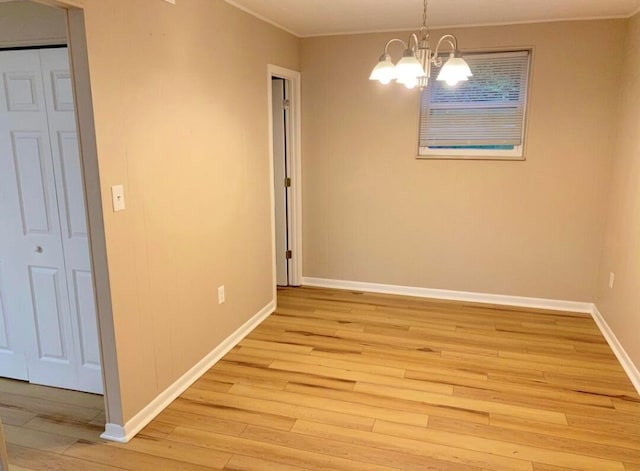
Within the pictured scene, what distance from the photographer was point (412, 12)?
3494 mm

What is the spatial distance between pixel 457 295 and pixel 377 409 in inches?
79.8

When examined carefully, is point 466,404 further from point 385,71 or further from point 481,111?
point 481,111

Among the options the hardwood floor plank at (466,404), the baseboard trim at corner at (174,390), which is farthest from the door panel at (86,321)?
the hardwood floor plank at (466,404)

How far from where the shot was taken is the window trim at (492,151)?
12.8ft

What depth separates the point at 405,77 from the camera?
2195mm

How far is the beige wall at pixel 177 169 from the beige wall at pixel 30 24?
0.45 meters

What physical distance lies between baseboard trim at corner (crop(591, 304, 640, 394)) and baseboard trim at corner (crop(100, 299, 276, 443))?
2.68 metres

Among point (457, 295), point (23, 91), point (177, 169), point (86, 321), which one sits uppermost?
point (23, 91)

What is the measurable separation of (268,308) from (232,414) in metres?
1.50

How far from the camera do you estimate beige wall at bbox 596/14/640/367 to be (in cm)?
312

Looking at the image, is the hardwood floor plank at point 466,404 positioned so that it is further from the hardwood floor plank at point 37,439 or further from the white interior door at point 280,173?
the white interior door at point 280,173

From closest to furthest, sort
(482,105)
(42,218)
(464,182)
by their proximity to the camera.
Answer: (42,218) → (482,105) → (464,182)

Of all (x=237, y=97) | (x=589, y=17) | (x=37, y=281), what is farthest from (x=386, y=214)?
(x=37, y=281)

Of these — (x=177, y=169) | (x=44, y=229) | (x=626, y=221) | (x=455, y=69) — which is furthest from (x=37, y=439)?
(x=626, y=221)
